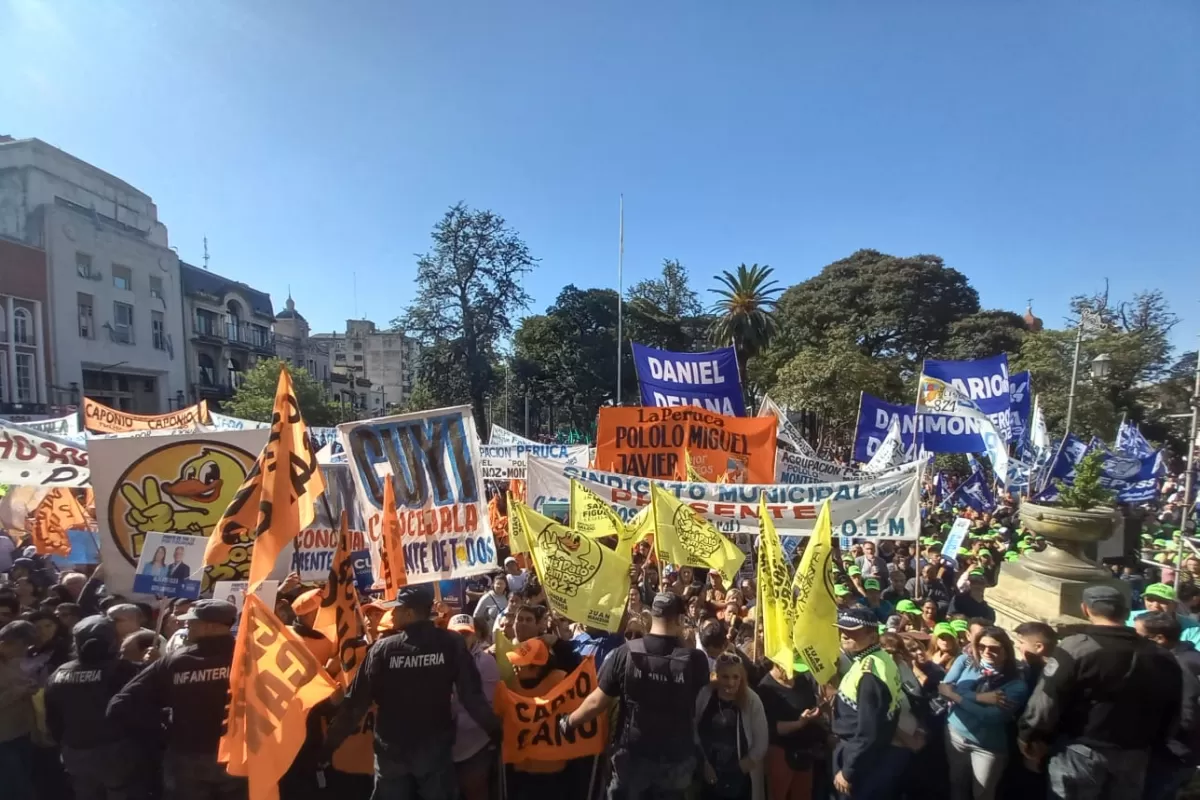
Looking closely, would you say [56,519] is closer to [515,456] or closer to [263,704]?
[263,704]

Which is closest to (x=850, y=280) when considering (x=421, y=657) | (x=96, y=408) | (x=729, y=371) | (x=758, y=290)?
(x=758, y=290)

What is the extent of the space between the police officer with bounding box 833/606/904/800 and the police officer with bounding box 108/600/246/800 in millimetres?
3183

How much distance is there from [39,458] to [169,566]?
116 inches

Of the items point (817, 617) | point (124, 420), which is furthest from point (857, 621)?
point (124, 420)

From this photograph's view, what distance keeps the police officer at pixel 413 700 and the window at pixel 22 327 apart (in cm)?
4024

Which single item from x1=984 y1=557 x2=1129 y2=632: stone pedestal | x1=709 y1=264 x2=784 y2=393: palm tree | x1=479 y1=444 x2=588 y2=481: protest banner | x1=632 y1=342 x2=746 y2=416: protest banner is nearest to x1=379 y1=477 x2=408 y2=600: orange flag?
x1=632 y1=342 x2=746 y2=416: protest banner

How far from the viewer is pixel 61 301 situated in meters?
35.3

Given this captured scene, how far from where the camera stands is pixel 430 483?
17.9ft

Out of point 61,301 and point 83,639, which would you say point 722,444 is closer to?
point 83,639

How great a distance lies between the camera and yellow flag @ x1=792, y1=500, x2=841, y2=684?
12.7ft

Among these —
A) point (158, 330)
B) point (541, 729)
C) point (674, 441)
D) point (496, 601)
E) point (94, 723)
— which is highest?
point (158, 330)

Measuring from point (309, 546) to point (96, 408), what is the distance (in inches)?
282

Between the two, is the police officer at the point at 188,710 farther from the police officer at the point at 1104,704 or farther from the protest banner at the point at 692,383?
the protest banner at the point at 692,383

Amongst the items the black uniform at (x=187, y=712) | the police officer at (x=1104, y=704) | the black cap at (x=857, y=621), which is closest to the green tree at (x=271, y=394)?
the black uniform at (x=187, y=712)
